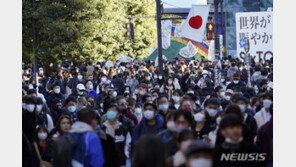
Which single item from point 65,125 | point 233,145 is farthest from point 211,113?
point 233,145

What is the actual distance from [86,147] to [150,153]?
222 cm

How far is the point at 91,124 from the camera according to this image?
25.3 ft

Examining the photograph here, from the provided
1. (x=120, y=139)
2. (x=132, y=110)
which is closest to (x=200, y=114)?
(x=120, y=139)

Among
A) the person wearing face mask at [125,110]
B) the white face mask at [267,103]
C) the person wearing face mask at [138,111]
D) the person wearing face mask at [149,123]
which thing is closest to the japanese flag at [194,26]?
the person wearing face mask at [138,111]

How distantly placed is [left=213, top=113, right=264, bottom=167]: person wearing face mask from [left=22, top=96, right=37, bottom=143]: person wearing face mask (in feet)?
18.2

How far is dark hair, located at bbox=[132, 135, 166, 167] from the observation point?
17.5 ft

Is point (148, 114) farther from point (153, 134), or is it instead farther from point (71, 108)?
point (71, 108)

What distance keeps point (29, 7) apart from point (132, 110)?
1855 cm

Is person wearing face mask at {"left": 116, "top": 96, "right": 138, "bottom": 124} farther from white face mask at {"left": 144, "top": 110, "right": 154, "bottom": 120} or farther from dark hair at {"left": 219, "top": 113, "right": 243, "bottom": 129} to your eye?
dark hair at {"left": 219, "top": 113, "right": 243, "bottom": 129}

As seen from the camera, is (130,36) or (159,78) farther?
(130,36)

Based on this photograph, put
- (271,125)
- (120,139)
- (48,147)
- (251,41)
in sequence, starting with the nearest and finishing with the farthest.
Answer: (271,125) → (48,147) → (120,139) → (251,41)

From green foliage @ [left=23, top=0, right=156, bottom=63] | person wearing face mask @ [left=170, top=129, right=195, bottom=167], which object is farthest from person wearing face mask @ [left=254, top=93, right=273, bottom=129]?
green foliage @ [left=23, top=0, right=156, bottom=63]

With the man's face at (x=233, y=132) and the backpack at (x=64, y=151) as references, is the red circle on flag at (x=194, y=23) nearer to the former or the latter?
the backpack at (x=64, y=151)

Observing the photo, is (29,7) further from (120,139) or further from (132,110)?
(120,139)
